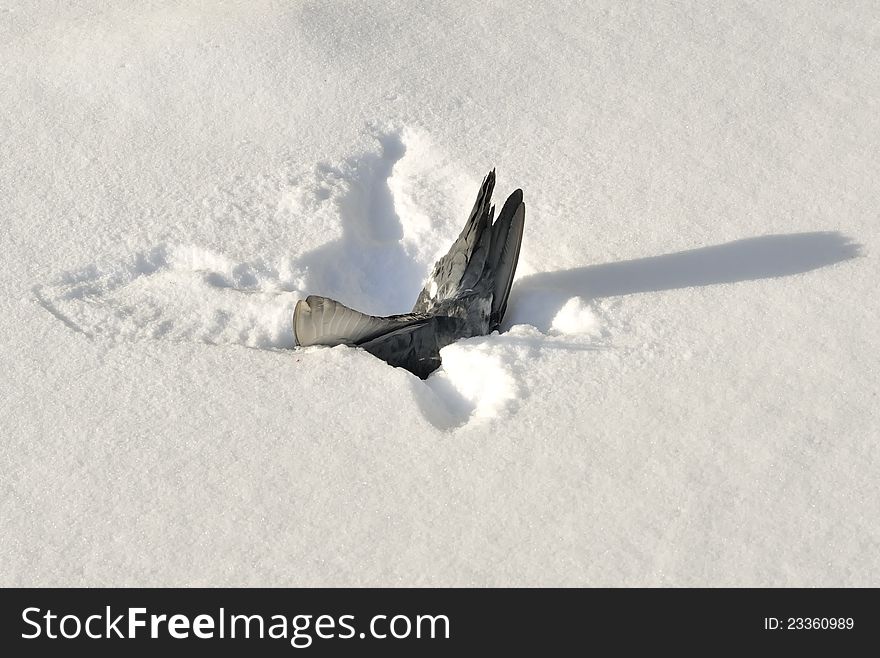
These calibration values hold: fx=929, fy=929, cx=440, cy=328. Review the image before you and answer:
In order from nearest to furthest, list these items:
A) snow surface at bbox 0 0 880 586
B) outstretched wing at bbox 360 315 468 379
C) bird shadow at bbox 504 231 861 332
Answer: snow surface at bbox 0 0 880 586, outstretched wing at bbox 360 315 468 379, bird shadow at bbox 504 231 861 332

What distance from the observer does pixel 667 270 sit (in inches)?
79.8

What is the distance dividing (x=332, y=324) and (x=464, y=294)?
0.32 meters

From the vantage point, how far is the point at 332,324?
71.0 inches

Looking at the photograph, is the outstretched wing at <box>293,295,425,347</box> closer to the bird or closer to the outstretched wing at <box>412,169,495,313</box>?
the bird

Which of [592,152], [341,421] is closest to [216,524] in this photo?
[341,421]

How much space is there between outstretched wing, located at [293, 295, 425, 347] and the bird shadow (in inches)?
12.0

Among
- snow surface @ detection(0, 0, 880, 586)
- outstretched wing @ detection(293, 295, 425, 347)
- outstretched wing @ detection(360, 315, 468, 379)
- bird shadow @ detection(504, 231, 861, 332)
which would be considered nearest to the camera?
snow surface @ detection(0, 0, 880, 586)

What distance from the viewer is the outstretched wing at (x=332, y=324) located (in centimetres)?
177

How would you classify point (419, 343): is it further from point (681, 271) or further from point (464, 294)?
point (681, 271)

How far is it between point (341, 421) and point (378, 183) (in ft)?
2.68

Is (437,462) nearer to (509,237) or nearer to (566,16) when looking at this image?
(509,237)

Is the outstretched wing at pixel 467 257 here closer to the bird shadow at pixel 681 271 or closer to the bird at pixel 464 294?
the bird at pixel 464 294

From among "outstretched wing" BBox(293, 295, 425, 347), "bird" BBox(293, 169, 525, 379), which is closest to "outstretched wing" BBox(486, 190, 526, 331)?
"bird" BBox(293, 169, 525, 379)

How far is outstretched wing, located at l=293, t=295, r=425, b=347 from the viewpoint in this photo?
1.77m
